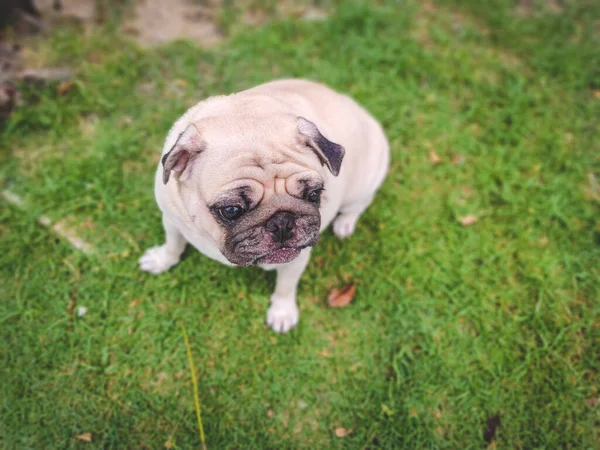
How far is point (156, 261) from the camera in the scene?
4.25 meters

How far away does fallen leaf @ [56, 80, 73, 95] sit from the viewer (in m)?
4.96

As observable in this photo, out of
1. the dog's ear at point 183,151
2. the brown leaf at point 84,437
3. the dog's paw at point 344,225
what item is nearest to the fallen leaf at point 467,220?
the dog's paw at point 344,225

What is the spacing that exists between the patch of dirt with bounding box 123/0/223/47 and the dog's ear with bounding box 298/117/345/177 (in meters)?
3.36

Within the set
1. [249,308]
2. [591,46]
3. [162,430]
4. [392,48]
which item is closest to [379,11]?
[392,48]

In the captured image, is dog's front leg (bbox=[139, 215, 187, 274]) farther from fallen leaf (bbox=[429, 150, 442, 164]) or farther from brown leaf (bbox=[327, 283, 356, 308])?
fallen leaf (bbox=[429, 150, 442, 164])

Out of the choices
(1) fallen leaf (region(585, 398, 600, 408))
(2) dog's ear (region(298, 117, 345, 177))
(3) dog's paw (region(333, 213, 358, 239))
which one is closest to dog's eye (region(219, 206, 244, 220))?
(2) dog's ear (region(298, 117, 345, 177))

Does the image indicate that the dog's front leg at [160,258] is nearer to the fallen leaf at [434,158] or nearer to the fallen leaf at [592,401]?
the fallen leaf at [434,158]

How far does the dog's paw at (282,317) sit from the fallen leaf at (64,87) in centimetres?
332

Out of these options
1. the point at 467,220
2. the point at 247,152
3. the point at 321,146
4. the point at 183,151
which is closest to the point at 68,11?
the point at 183,151

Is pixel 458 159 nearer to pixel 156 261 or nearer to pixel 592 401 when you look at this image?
pixel 592 401

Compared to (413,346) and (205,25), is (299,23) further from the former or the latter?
(413,346)

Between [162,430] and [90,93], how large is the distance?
3.63 metres

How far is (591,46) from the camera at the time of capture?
6.02 m

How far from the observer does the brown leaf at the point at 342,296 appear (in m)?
4.40
